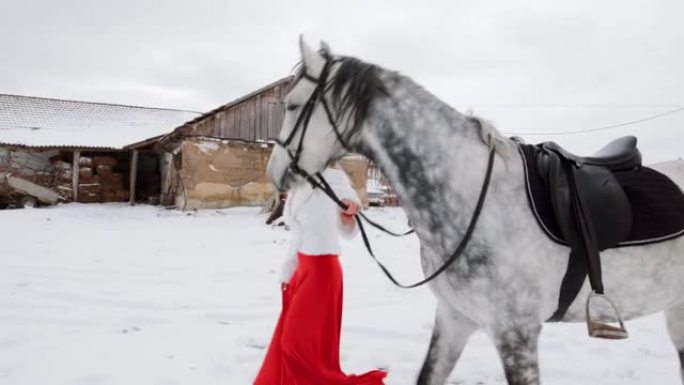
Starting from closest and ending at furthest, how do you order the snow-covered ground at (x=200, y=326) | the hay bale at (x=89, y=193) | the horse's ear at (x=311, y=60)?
the horse's ear at (x=311, y=60)
the snow-covered ground at (x=200, y=326)
the hay bale at (x=89, y=193)

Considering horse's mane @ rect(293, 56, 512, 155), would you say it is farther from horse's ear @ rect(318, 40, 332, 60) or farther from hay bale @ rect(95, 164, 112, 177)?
hay bale @ rect(95, 164, 112, 177)

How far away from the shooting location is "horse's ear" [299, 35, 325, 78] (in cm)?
213

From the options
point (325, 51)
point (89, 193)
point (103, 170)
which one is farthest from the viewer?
point (103, 170)

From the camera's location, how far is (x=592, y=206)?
2014 mm

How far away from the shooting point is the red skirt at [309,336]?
2674 millimetres

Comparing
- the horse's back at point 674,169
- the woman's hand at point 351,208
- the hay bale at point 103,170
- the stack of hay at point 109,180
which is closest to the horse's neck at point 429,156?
the woman's hand at point 351,208

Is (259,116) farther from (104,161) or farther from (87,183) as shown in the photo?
(87,183)

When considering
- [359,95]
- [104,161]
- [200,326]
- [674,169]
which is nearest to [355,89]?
[359,95]

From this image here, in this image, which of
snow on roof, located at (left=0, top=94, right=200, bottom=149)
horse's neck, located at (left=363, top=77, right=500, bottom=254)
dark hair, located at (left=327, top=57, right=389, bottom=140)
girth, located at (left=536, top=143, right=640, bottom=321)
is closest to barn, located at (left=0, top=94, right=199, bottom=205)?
snow on roof, located at (left=0, top=94, right=200, bottom=149)

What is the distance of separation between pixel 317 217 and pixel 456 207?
108 centimetres

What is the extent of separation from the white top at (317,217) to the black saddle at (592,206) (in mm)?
1150

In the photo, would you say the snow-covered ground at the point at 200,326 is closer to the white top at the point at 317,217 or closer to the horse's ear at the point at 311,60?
the white top at the point at 317,217

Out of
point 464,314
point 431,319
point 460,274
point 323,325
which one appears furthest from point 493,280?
point 431,319

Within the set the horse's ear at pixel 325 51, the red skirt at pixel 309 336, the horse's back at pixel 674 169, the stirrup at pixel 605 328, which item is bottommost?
the red skirt at pixel 309 336
